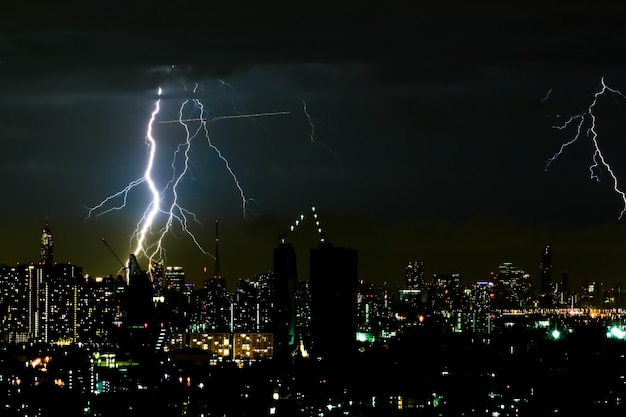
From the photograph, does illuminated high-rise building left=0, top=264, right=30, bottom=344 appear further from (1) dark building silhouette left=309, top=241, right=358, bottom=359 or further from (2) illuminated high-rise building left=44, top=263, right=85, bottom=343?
(1) dark building silhouette left=309, top=241, right=358, bottom=359

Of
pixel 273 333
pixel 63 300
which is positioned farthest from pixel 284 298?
pixel 63 300

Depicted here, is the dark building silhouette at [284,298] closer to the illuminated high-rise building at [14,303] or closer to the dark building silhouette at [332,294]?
the dark building silhouette at [332,294]

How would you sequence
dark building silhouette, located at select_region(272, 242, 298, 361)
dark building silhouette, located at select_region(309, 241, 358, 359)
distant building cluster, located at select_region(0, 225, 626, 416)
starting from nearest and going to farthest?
distant building cluster, located at select_region(0, 225, 626, 416) → dark building silhouette, located at select_region(309, 241, 358, 359) → dark building silhouette, located at select_region(272, 242, 298, 361)

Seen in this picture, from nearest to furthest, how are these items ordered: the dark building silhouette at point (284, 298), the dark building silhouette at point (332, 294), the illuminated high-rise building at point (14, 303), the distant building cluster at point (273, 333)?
the distant building cluster at point (273, 333), the dark building silhouette at point (332, 294), the dark building silhouette at point (284, 298), the illuminated high-rise building at point (14, 303)

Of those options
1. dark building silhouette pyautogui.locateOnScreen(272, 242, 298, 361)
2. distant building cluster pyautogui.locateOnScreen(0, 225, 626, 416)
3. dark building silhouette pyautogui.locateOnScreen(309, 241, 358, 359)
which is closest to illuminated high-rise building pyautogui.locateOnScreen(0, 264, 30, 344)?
distant building cluster pyautogui.locateOnScreen(0, 225, 626, 416)

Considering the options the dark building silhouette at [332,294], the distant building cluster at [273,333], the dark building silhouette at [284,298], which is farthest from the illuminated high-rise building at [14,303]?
the dark building silhouette at [332,294]

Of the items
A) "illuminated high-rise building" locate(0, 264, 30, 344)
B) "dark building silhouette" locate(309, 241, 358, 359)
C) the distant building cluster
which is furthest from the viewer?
"illuminated high-rise building" locate(0, 264, 30, 344)

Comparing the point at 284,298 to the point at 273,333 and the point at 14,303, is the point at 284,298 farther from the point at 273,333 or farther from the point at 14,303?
the point at 14,303
